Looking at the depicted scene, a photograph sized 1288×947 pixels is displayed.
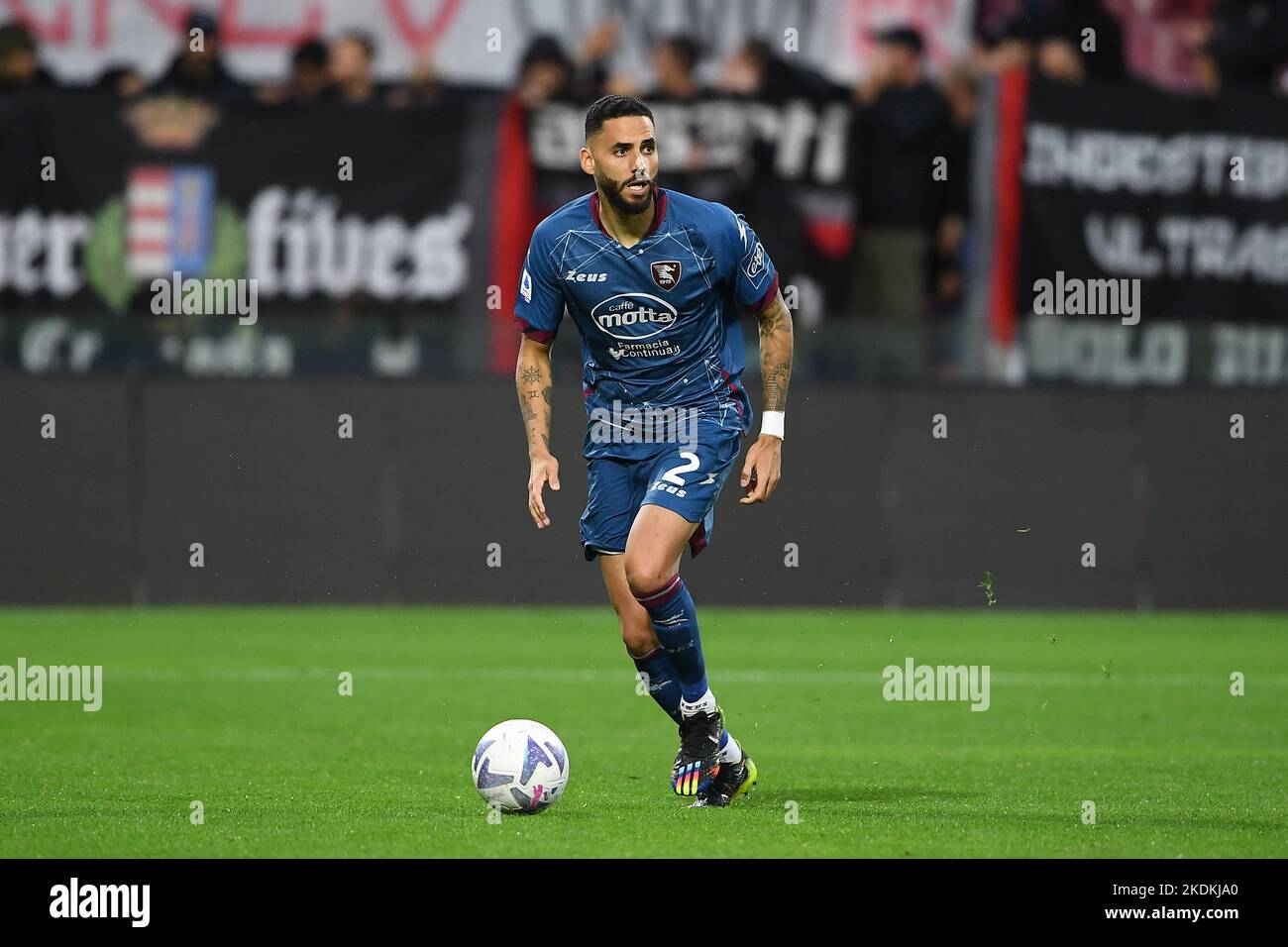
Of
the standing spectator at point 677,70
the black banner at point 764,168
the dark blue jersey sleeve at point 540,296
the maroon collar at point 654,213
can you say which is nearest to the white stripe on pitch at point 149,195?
the black banner at point 764,168

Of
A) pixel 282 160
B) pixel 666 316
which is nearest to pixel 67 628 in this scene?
pixel 282 160

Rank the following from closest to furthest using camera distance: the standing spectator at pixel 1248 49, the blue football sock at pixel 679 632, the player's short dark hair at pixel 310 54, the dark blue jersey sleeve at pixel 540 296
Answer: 1. the blue football sock at pixel 679 632
2. the dark blue jersey sleeve at pixel 540 296
3. the player's short dark hair at pixel 310 54
4. the standing spectator at pixel 1248 49

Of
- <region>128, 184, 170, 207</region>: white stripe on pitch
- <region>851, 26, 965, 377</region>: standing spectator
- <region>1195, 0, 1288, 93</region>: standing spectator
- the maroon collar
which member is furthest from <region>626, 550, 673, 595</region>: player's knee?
<region>1195, 0, 1288, 93</region>: standing spectator

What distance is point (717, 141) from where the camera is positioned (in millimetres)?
16609

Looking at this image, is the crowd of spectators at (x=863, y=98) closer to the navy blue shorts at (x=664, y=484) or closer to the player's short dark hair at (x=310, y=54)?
the player's short dark hair at (x=310, y=54)

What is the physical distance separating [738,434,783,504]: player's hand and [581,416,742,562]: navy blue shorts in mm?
101

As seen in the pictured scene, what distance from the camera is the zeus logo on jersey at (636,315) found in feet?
27.2

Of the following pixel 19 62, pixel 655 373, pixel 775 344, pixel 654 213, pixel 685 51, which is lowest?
pixel 655 373

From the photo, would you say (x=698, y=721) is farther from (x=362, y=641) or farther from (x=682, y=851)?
(x=362, y=641)

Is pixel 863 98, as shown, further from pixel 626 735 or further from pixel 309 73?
pixel 626 735

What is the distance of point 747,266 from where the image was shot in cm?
839

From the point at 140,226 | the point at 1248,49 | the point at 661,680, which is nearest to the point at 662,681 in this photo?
the point at 661,680

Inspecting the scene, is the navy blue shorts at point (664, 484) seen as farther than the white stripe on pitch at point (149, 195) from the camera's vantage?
No

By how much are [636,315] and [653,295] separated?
0.32 ft
